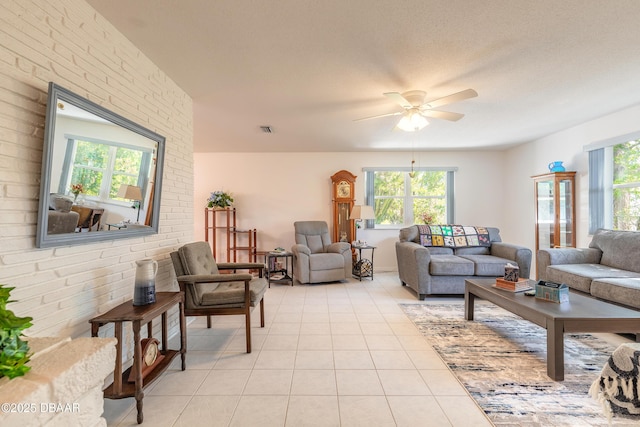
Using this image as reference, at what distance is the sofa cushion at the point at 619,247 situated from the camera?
10.1 ft

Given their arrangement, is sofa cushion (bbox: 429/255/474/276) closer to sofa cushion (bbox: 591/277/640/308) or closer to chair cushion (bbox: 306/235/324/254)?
sofa cushion (bbox: 591/277/640/308)

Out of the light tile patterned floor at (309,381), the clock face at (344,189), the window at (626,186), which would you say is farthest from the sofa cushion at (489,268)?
the clock face at (344,189)

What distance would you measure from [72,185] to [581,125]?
5.69 metres

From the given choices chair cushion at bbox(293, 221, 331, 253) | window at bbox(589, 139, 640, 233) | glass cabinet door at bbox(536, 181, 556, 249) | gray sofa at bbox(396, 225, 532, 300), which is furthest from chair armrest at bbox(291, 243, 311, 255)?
window at bbox(589, 139, 640, 233)

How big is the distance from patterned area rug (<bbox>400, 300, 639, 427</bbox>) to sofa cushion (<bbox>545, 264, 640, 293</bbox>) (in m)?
0.56

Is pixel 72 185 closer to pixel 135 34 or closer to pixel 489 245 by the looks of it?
pixel 135 34

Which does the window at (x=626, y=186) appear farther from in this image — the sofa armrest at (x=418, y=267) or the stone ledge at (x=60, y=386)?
the stone ledge at (x=60, y=386)

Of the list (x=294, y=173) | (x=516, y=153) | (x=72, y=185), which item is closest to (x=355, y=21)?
(x=72, y=185)

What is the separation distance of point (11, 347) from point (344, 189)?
4.98 metres

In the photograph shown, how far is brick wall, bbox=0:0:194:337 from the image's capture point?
50.4 inches

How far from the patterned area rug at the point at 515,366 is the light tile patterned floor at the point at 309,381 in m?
0.14

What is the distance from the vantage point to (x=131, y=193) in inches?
80.6

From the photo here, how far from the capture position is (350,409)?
67.1 inches

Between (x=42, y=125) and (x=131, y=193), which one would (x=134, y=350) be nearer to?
(x=131, y=193)
